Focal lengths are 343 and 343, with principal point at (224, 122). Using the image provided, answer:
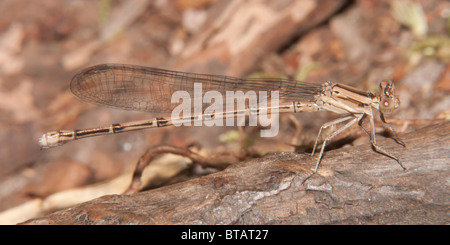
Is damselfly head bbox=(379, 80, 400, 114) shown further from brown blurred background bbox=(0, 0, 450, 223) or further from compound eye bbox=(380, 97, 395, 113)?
brown blurred background bbox=(0, 0, 450, 223)

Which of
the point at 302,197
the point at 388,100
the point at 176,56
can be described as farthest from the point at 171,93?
the point at 388,100

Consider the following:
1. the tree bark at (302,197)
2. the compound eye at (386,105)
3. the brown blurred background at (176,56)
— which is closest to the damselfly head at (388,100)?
the compound eye at (386,105)

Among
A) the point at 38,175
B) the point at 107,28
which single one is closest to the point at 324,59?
the point at 107,28

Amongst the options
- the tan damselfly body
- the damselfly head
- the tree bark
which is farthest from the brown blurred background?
the tree bark

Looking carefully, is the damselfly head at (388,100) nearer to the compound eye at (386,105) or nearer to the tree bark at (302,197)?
the compound eye at (386,105)

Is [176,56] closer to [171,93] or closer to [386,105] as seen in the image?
[171,93]
